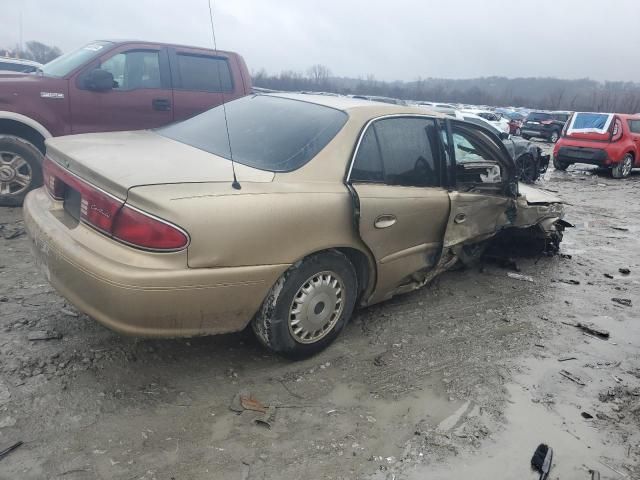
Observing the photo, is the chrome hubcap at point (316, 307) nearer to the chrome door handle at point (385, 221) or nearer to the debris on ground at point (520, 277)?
the chrome door handle at point (385, 221)

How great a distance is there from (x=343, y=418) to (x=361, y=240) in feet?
3.40

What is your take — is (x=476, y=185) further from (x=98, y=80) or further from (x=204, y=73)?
(x=98, y=80)

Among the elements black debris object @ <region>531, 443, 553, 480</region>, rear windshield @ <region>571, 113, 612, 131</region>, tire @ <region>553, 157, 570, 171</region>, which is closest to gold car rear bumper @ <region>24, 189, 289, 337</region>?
black debris object @ <region>531, 443, 553, 480</region>

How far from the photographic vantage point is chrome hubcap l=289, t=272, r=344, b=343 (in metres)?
2.96

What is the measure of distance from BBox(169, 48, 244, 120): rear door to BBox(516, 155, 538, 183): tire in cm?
677

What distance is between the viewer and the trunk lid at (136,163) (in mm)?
2586

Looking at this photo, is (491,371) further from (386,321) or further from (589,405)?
(386,321)

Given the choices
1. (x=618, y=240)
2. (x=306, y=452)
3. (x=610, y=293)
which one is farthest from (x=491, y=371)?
(x=618, y=240)

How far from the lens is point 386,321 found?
381 cm

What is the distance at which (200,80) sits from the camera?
6.70 m

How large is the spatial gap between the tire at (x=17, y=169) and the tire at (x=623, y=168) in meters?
12.9

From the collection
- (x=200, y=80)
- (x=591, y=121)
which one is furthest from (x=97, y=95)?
(x=591, y=121)

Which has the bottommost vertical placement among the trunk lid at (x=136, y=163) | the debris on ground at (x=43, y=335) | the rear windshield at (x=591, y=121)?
the debris on ground at (x=43, y=335)

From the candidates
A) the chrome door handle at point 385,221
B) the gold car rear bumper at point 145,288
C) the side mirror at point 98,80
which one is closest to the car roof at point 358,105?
the chrome door handle at point 385,221
